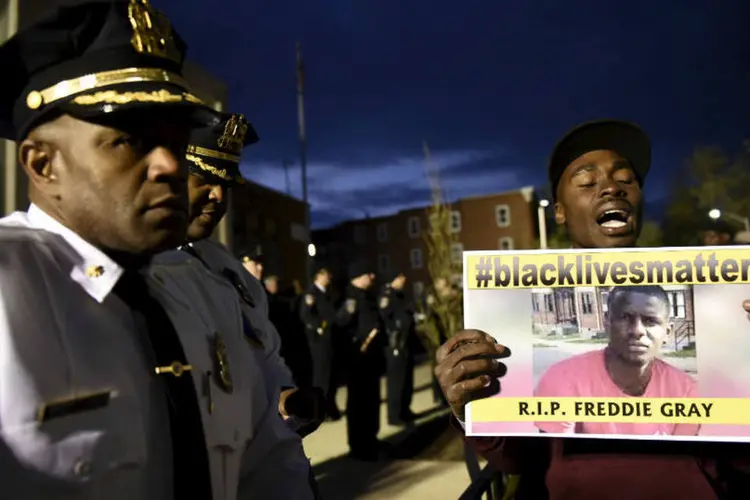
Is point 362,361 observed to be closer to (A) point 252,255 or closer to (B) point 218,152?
(A) point 252,255

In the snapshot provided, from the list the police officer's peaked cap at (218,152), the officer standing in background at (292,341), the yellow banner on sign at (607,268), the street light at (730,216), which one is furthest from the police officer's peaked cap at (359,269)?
the street light at (730,216)

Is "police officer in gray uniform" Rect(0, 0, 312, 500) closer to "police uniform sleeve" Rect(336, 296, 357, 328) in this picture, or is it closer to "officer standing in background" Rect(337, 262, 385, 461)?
"officer standing in background" Rect(337, 262, 385, 461)

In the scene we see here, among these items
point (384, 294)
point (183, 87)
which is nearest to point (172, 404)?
point (183, 87)

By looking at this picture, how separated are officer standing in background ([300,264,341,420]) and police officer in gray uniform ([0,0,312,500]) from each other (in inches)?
290

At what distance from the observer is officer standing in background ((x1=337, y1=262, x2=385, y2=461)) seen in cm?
729

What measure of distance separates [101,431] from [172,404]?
14 cm

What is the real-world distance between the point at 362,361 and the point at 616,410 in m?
6.18

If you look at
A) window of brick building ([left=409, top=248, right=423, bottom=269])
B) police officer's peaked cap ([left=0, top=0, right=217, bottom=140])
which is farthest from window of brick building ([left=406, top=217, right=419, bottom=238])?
police officer's peaked cap ([left=0, top=0, right=217, bottom=140])

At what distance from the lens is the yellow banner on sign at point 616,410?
1.77 metres

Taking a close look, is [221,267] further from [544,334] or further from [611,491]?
[611,491]

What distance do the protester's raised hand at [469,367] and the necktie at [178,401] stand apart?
825 mm

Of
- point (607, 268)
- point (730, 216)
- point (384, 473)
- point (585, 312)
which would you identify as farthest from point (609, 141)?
point (730, 216)

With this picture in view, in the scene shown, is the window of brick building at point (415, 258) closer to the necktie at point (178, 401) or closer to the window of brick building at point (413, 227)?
the window of brick building at point (413, 227)

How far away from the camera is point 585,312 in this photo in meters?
1.86
